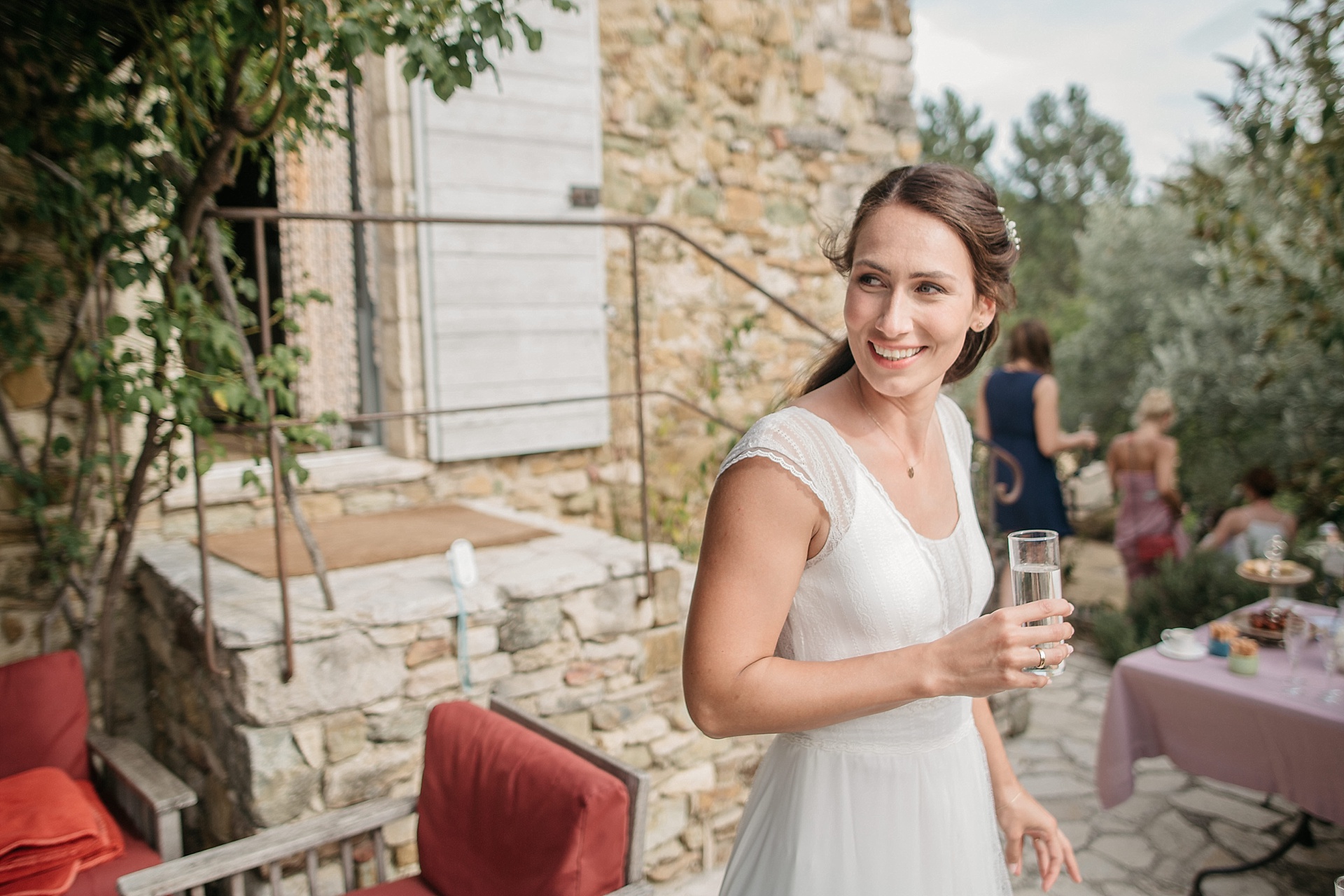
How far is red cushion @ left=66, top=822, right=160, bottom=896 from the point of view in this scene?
207 centimetres

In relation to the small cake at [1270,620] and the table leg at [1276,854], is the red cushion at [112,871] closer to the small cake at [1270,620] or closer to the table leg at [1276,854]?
the table leg at [1276,854]

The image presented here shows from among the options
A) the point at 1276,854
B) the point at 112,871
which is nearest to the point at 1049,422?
the point at 1276,854

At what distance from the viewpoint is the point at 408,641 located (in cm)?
243

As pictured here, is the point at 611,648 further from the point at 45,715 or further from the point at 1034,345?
the point at 1034,345

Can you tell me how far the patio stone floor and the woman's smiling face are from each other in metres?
2.33

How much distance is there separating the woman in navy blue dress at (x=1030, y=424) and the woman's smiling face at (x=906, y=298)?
3545mm

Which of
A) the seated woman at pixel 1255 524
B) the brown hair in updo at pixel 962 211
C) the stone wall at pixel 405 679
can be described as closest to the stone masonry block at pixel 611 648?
the stone wall at pixel 405 679

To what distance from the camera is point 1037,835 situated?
141 centimetres

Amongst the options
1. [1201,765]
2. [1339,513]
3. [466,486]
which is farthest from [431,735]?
[1339,513]

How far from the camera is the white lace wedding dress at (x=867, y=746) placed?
1.17 m

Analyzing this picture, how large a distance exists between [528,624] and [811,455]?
1.66 metres

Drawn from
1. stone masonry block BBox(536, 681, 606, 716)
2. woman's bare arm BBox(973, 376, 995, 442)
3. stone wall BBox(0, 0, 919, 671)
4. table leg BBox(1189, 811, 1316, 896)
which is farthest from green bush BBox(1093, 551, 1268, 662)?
stone masonry block BBox(536, 681, 606, 716)

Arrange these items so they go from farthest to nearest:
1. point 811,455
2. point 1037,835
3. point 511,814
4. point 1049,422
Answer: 1. point 1049,422
2. point 511,814
3. point 1037,835
4. point 811,455

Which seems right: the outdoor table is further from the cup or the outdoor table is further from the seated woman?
the seated woman
